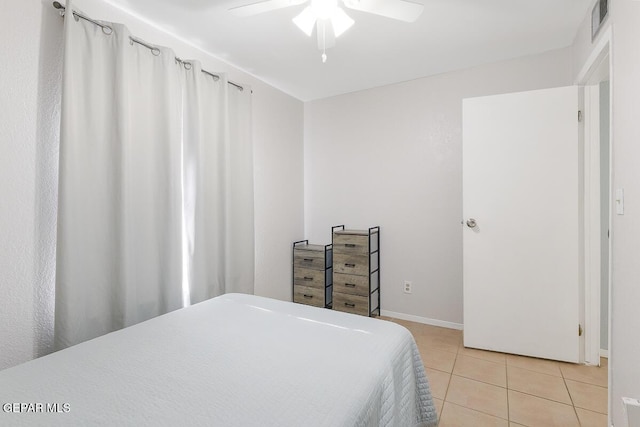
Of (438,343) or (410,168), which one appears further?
(410,168)

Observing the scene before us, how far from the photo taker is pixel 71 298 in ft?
5.08

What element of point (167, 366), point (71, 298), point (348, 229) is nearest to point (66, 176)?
point (71, 298)

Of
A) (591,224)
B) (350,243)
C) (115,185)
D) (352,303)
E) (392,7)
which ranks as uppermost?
(392,7)

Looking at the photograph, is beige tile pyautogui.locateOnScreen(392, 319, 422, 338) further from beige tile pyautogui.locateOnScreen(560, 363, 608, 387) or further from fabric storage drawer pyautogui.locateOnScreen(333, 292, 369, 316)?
beige tile pyautogui.locateOnScreen(560, 363, 608, 387)

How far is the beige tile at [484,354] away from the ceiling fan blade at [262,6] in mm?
2591

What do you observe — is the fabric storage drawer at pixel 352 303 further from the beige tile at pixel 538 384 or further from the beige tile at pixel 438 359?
the beige tile at pixel 538 384

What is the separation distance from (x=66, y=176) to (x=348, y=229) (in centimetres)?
243

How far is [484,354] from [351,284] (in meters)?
1.21

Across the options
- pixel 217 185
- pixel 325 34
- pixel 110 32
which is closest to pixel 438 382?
pixel 217 185

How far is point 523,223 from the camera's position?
7.50 feet

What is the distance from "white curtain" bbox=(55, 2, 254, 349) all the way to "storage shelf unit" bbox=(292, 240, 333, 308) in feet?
2.66

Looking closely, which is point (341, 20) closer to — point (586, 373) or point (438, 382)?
point (438, 382)

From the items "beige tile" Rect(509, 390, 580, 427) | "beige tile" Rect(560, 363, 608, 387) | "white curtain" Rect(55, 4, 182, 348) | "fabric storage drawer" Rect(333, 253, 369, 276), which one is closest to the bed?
"white curtain" Rect(55, 4, 182, 348)

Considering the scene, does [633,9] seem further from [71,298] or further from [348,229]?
[71,298]
